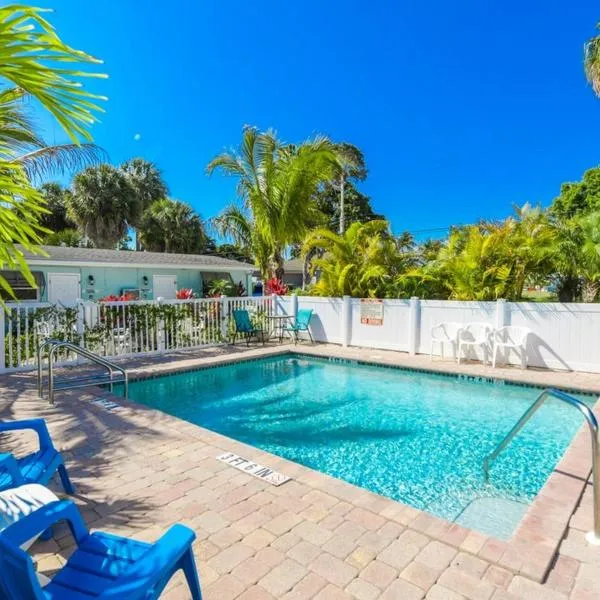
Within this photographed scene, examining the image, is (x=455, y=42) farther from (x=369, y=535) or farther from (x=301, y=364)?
(x=369, y=535)

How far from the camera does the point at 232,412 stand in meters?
7.14

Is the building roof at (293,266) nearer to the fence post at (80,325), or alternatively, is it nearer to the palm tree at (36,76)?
the fence post at (80,325)

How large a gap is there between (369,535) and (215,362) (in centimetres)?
737

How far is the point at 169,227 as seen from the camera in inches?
1074

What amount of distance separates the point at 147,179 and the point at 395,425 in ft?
89.8

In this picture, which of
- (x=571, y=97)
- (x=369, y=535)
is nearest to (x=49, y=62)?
(x=369, y=535)

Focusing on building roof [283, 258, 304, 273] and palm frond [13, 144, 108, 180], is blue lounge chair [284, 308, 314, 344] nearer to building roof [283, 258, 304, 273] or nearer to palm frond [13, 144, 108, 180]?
palm frond [13, 144, 108, 180]

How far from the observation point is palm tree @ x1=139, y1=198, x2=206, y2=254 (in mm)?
27188

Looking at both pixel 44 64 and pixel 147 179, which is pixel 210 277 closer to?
pixel 147 179

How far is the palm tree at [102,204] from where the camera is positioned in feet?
75.3

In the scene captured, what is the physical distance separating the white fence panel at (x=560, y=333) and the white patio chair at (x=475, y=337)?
502 mm

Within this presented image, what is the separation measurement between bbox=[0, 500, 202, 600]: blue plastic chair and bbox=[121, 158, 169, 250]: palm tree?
93.6ft

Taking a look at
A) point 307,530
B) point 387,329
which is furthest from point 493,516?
point 387,329

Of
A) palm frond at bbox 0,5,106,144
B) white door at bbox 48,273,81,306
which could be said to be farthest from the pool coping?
white door at bbox 48,273,81,306
